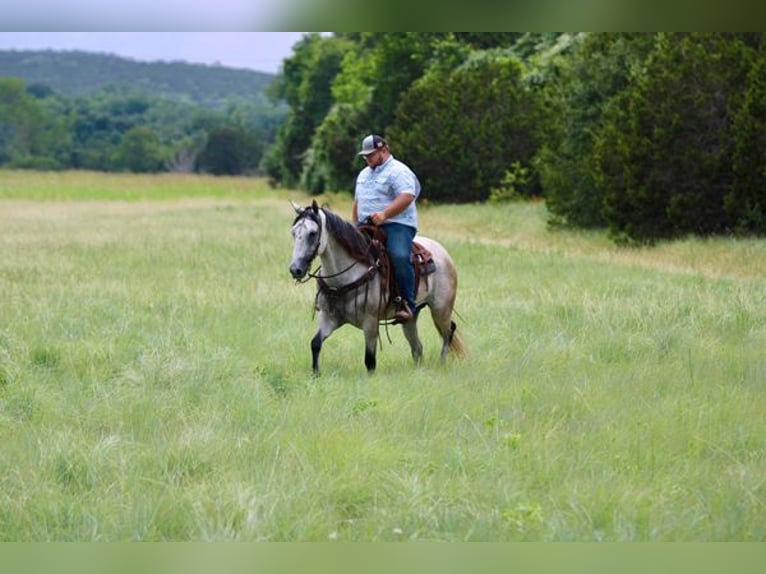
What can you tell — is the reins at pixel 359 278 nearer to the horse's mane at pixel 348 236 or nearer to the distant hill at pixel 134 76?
the horse's mane at pixel 348 236

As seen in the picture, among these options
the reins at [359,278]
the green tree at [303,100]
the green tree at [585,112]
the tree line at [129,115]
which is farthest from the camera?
the green tree at [303,100]

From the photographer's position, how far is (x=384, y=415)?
7.57 metres

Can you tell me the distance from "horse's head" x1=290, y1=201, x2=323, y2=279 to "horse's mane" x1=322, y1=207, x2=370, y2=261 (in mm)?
245

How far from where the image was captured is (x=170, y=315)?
12.9 metres

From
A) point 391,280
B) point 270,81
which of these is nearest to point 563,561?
point 391,280

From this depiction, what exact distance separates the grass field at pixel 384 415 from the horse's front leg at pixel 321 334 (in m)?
0.15

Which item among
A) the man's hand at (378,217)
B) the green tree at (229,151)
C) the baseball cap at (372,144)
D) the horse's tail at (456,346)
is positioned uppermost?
the baseball cap at (372,144)

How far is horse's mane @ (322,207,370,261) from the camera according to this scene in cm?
917

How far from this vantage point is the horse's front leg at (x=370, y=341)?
31.7 ft

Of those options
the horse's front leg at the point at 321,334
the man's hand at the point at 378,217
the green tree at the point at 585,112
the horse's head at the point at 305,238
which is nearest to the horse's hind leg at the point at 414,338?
the horse's front leg at the point at 321,334

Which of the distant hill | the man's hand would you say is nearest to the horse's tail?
the man's hand

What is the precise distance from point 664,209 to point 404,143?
1587 centimetres

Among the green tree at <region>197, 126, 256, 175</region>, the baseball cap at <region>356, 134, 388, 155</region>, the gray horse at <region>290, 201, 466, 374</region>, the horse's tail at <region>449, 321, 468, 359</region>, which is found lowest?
the green tree at <region>197, 126, 256, 175</region>

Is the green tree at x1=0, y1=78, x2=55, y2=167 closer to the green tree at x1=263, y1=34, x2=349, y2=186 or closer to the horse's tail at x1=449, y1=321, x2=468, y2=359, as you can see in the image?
the green tree at x1=263, y1=34, x2=349, y2=186
